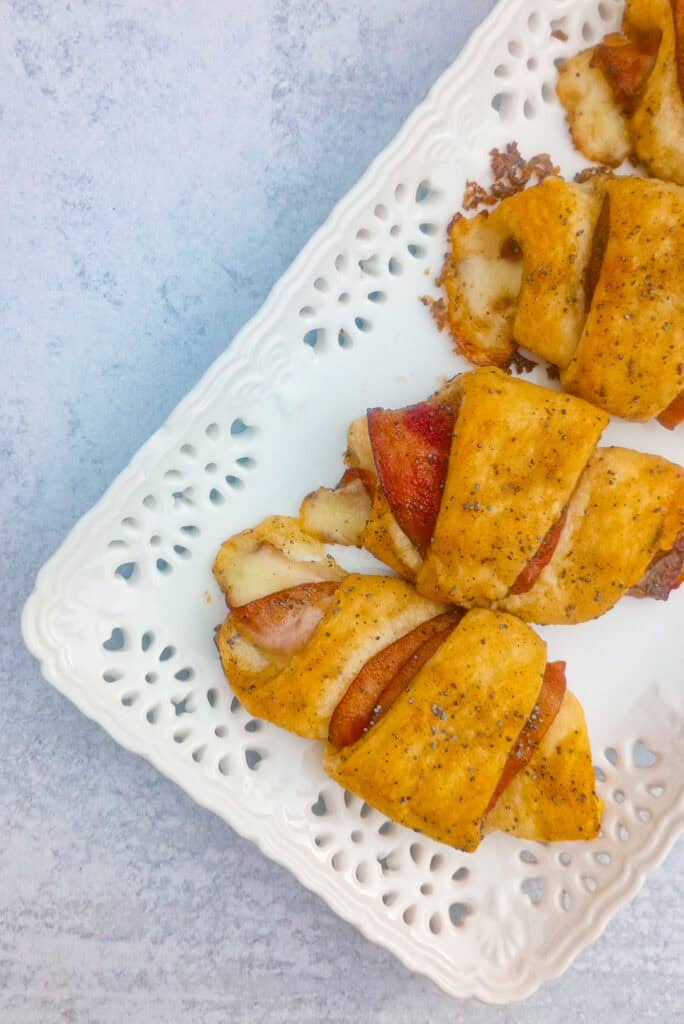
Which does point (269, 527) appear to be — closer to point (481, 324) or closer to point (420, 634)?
point (420, 634)

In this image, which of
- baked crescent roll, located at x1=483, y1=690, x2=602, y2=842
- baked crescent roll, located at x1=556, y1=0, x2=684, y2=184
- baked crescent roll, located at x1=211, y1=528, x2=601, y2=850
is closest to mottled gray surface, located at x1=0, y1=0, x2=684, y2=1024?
baked crescent roll, located at x1=556, y1=0, x2=684, y2=184

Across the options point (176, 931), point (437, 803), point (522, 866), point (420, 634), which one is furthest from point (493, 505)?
point (176, 931)

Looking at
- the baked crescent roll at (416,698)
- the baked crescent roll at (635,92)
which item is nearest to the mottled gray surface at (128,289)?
the baked crescent roll at (635,92)

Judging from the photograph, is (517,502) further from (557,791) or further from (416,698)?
(557,791)

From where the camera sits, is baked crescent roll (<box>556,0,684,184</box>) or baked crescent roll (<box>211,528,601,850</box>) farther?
baked crescent roll (<box>556,0,684,184</box>)

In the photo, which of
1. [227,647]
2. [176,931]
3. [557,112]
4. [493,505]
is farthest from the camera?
[176,931]

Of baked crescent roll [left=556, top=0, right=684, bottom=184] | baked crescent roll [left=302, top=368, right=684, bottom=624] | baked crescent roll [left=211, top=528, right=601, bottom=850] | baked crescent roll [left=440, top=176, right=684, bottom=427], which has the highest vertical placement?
baked crescent roll [left=556, top=0, right=684, bottom=184]

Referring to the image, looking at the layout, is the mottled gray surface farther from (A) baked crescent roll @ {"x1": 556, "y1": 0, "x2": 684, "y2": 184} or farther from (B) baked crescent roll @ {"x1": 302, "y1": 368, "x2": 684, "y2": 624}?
(B) baked crescent roll @ {"x1": 302, "y1": 368, "x2": 684, "y2": 624}
